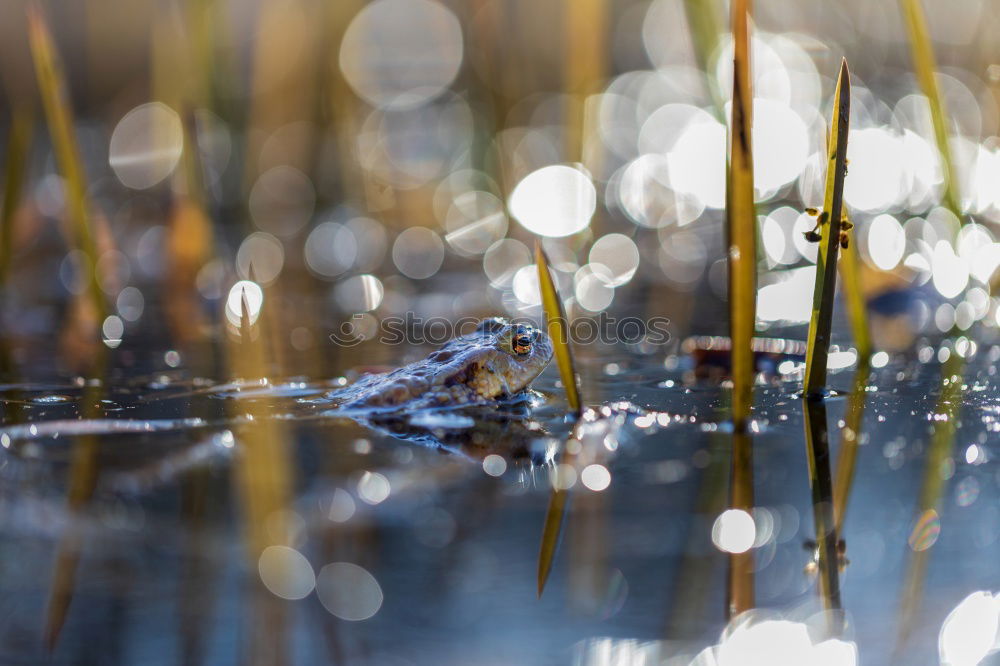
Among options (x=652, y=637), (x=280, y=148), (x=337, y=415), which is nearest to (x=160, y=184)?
(x=280, y=148)

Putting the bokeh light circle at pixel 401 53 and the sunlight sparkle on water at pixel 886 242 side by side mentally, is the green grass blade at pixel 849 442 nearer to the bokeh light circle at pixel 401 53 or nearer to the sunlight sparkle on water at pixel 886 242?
the sunlight sparkle on water at pixel 886 242

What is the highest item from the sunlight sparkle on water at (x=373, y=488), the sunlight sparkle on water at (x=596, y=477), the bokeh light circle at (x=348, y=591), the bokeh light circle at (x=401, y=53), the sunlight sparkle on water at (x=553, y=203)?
the bokeh light circle at (x=401, y=53)

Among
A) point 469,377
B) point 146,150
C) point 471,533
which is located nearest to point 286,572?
point 471,533

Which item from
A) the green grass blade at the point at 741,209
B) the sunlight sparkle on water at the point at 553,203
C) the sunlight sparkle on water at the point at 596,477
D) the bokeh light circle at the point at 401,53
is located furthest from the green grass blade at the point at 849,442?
the bokeh light circle at the point at 401,53

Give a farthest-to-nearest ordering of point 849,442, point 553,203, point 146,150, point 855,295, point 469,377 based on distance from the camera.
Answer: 1. point 146,150
2. point 553,203
3. point 469,377
4. point 855,295
5. point 849,442

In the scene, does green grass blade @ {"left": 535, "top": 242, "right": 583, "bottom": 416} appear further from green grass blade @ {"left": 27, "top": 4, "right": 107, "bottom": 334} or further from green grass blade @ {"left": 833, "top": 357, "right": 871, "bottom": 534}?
green grass blade @ {"left": 27, "top": 4, "right": 107, "bottom": 334}

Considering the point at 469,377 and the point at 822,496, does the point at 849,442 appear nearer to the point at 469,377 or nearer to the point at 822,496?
the point at 822,496

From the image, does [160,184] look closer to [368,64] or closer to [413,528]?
[368,64]
